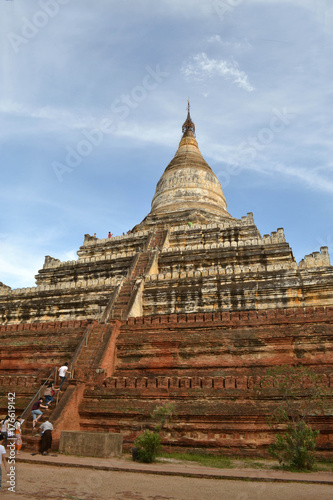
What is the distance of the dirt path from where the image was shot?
661 cm

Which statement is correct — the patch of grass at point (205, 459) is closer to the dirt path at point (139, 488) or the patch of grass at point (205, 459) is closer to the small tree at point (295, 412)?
the small tree at point (295, 412)

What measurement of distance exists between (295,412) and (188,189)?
94.9 ft

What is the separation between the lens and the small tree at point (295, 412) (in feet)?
29.1

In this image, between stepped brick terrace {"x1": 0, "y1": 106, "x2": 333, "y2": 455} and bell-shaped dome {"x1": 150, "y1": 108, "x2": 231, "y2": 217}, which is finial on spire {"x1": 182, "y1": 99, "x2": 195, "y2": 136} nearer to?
bell-shaped dome {"x1": 150, "y1": 108, "x2": 231, "y2": 217}

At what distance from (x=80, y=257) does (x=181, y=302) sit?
12.9 m

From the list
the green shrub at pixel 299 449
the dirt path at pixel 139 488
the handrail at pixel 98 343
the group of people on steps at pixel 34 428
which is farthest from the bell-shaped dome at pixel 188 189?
the dirt path at pixel 139 488

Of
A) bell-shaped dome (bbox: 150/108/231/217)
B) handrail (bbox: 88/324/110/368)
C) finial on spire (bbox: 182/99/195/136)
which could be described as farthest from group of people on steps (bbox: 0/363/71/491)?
finial on spire (bbox: 182/99/195/136)

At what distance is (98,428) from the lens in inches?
464

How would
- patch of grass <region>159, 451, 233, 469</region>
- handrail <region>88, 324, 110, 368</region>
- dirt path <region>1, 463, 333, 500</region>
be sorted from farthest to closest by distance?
handrail <region>88, 324, 110, 368</region>
patch of grass <region>159, 451, 233, 469</region>
dirt path <region>1, 463, 333, 500</region>

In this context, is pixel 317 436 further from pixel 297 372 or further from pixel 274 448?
pixel 297 372

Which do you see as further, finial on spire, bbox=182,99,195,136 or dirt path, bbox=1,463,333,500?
finial on spire, bbox=182,99,195,136

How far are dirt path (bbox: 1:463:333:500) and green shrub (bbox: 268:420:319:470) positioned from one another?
50.5 inches

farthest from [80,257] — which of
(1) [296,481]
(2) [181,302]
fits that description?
(1) [296,481]

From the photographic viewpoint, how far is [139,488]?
7121 mm
